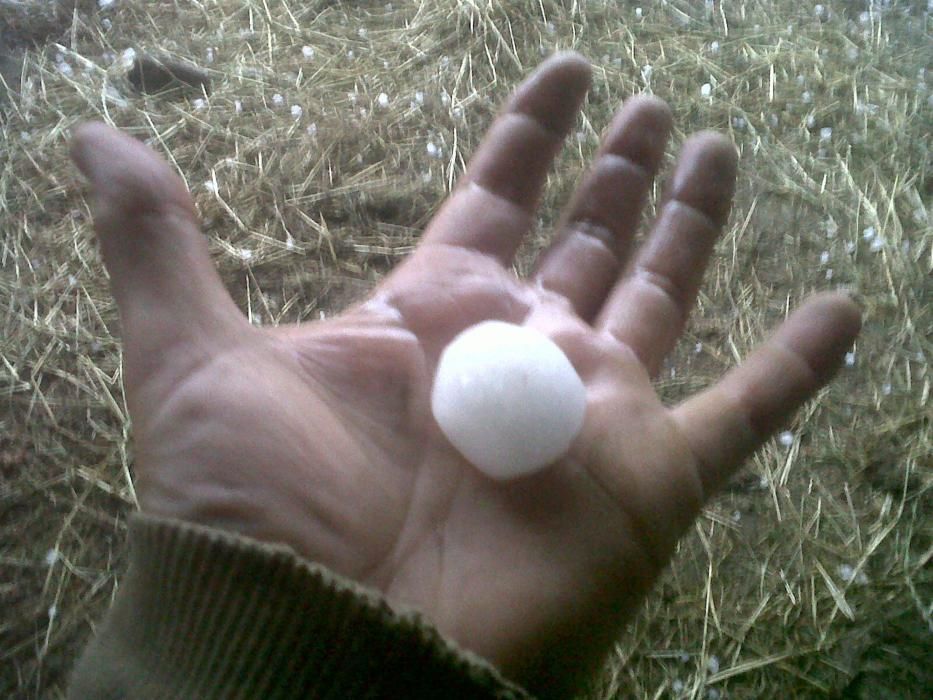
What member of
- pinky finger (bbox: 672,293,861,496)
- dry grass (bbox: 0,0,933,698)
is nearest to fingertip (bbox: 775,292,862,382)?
pinky finger (bbox: 672,293,861,496)

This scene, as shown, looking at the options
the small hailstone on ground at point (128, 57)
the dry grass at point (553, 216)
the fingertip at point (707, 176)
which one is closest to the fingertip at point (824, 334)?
the fingertip at point (707, 176)

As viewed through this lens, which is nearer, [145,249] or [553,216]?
[145,249]

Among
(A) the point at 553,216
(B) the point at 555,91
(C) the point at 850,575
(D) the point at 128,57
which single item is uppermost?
(B) the point at 555,91

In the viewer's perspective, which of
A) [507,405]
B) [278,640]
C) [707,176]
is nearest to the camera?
[278,640]

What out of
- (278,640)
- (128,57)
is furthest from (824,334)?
(128,57)

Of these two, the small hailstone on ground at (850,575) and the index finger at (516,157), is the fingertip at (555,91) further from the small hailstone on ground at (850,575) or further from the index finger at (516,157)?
the small hailstone on ground at (850,575)

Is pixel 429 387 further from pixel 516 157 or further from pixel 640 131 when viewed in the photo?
pixel 640 131

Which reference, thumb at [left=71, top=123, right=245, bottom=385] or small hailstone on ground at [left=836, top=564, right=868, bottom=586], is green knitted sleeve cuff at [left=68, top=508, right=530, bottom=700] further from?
small hailstone on ground at [left=836, top=564, right=868, bottom=586]
